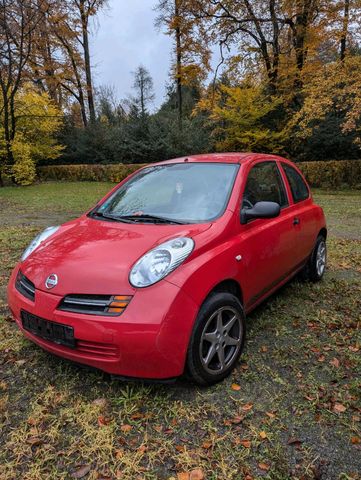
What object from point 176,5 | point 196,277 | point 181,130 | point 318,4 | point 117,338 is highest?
point 176,5

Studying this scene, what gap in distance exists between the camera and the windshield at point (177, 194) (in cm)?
289

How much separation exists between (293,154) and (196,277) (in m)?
17.2

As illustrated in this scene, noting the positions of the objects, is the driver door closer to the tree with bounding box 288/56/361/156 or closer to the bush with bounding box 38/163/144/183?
the tree with bounding box 288/56/361/156

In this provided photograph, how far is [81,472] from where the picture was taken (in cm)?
184

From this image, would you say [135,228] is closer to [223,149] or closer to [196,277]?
[196,277]

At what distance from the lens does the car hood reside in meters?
2.20

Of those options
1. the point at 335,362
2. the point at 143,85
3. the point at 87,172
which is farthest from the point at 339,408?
the point at 143,85

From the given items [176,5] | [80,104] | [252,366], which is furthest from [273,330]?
[80,104]

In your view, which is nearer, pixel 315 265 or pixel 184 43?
pixel 315 265

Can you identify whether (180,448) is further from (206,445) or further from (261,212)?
(261,212)

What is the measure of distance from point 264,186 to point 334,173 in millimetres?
13463

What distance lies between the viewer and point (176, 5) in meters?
19.1

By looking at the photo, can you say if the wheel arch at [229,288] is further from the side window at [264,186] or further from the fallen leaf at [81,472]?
the fallen leaf at [81,472]

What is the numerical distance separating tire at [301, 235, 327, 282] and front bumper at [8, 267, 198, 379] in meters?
2.52
